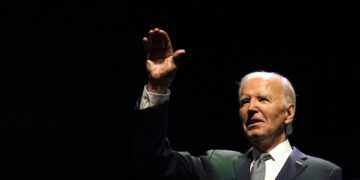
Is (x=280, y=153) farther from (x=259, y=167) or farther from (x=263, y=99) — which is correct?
(x=263, y=99)

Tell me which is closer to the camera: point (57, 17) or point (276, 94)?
point (276, 94)

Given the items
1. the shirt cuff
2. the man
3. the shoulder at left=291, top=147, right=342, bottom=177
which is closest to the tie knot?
the man

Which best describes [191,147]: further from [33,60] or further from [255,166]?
[255,166]

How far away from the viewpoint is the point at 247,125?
205 cm

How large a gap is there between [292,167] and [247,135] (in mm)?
217

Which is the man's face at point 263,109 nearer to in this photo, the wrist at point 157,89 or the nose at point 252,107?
the nose at point 252,107

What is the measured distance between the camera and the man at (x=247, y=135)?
1831mm

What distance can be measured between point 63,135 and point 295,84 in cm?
156

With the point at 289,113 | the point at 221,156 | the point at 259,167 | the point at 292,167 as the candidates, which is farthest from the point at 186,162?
the point at 289,113

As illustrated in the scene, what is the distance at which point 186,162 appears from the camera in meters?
1.98

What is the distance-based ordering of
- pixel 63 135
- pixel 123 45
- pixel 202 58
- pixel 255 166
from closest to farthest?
pixel 255 166 < pixel 63 135 < pixel 123 45 < pixel 202 58

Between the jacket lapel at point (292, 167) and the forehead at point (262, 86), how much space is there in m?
0.28

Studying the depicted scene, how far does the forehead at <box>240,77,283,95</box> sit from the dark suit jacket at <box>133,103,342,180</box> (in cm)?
25

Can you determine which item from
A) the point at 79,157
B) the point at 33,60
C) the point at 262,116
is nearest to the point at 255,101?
the point at 262,116
